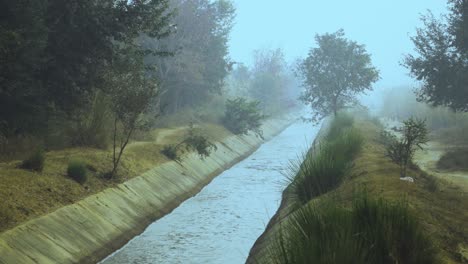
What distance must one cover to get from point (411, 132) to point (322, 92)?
1434 inches

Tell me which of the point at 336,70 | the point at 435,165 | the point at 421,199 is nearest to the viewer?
the point at 421,199

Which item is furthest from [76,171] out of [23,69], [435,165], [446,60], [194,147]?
[446,60]

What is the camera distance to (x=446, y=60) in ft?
95.7

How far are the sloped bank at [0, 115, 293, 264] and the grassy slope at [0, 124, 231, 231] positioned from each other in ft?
1.12

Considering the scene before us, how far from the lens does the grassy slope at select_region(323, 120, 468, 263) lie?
9039 mm

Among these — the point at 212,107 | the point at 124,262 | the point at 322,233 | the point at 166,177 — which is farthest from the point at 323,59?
the point at 322,233

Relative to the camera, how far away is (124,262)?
13.9m

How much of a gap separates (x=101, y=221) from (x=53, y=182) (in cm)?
212

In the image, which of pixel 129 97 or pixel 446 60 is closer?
pixel 129 97

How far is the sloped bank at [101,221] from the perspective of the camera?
11977 mm

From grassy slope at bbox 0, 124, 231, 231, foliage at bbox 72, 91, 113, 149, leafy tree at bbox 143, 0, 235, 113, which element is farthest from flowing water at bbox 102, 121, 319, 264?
leafy tree at bbox 143, 0, 235, 113

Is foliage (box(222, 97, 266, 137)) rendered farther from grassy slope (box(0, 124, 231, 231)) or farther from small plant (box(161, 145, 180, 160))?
grassy slope (box(0, 124, 231, 231))

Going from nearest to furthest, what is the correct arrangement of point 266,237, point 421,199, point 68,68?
point 421,199, point 266,237, point 68,68

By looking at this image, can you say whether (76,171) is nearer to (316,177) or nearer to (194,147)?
(316,177)
